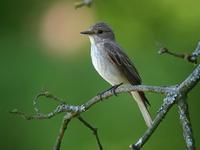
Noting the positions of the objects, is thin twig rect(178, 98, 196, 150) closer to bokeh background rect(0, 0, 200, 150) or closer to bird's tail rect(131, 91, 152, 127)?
bird's tail rect(131, 91, 152, 127)

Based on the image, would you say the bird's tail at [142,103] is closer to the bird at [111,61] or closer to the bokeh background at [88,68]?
the bird at [111,61]

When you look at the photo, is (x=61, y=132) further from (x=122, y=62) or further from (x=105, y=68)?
(x=122, y=62)

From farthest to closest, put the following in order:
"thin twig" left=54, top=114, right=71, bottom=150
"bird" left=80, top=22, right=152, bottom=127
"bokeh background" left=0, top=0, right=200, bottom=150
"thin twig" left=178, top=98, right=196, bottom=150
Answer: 1. "bokeh background" left=0, top=0, right=200, bottom=150
2. "bird" left=80, top=22, right=152, bottom=127
3. "thin twig" left=54, top=114, right=71, bottom=150
4. "thin twig" left=178, top=98, right=196, bottom=150

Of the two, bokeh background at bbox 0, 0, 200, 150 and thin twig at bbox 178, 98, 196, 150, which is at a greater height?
thin twig at bbox 178, 98, 196, 150

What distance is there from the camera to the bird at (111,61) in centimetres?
507

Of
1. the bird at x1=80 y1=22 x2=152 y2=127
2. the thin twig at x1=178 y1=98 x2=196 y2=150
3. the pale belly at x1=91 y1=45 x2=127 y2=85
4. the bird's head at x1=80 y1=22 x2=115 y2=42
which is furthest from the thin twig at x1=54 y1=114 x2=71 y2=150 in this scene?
the bird's head at x1=80 y1=22 x2=115 y2=42

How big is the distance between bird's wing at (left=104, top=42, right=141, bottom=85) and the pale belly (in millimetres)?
36

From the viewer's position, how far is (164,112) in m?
3.00

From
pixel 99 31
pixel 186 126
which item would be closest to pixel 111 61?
pixel 99 31

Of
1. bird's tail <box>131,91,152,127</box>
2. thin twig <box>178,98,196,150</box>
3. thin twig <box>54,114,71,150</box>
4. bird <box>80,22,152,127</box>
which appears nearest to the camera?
thin twig <box>178,98,196,150</box>

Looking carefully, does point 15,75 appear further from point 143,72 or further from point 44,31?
point 143,72

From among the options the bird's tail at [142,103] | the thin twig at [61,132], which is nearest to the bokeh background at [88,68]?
the bird's tail at [142,103]

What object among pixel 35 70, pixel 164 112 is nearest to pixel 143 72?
pixel 35 70

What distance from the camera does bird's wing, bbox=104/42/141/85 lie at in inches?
201
